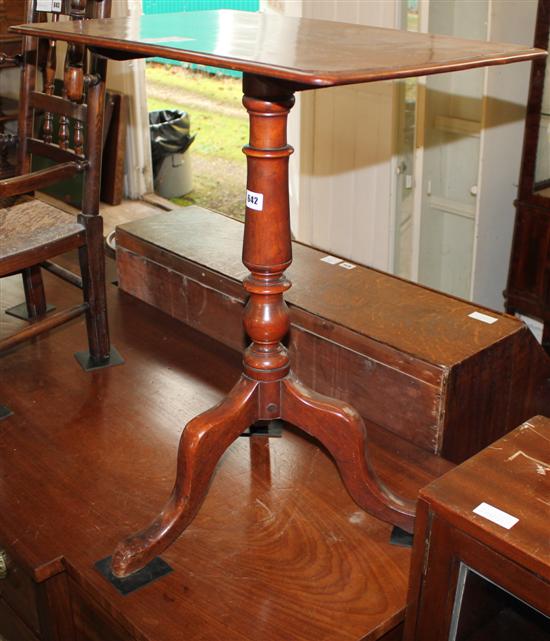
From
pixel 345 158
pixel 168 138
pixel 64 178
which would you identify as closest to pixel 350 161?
pixel 345 158

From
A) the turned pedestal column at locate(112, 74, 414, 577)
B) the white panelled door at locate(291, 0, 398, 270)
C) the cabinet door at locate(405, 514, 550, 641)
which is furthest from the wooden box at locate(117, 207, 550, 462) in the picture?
the white panelled door at locate(291, 0, 398, 270)

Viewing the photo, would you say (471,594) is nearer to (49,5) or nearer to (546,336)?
(49,5)

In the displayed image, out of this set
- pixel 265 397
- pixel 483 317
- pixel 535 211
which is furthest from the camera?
pixel 535 211

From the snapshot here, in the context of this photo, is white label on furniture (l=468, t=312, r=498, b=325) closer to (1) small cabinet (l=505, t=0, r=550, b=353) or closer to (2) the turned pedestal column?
(2) the turned pedestal column

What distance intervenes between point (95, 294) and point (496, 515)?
3.63 ft

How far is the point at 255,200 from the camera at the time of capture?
1.26 metres

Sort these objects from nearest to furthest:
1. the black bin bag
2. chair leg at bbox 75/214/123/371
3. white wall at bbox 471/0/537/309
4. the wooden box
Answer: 1. the wooden box
2. chair leg at bbox 75/214/123/371
3. white wall at bbox 471/0/537/309
4. the black bin bag

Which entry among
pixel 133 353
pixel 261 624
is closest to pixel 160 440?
pixel 133 353

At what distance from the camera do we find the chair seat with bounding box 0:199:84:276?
1657 millimetres

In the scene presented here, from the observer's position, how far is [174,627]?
1182 mm

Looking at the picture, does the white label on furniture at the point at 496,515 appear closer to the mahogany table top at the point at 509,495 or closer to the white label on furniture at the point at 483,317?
the mahogany table top at the point at 509,495

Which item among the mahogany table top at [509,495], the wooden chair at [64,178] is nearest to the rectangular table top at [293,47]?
the wooden chair at [64,178]

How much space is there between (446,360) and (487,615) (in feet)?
1.66

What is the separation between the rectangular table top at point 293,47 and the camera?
3.30 feet
